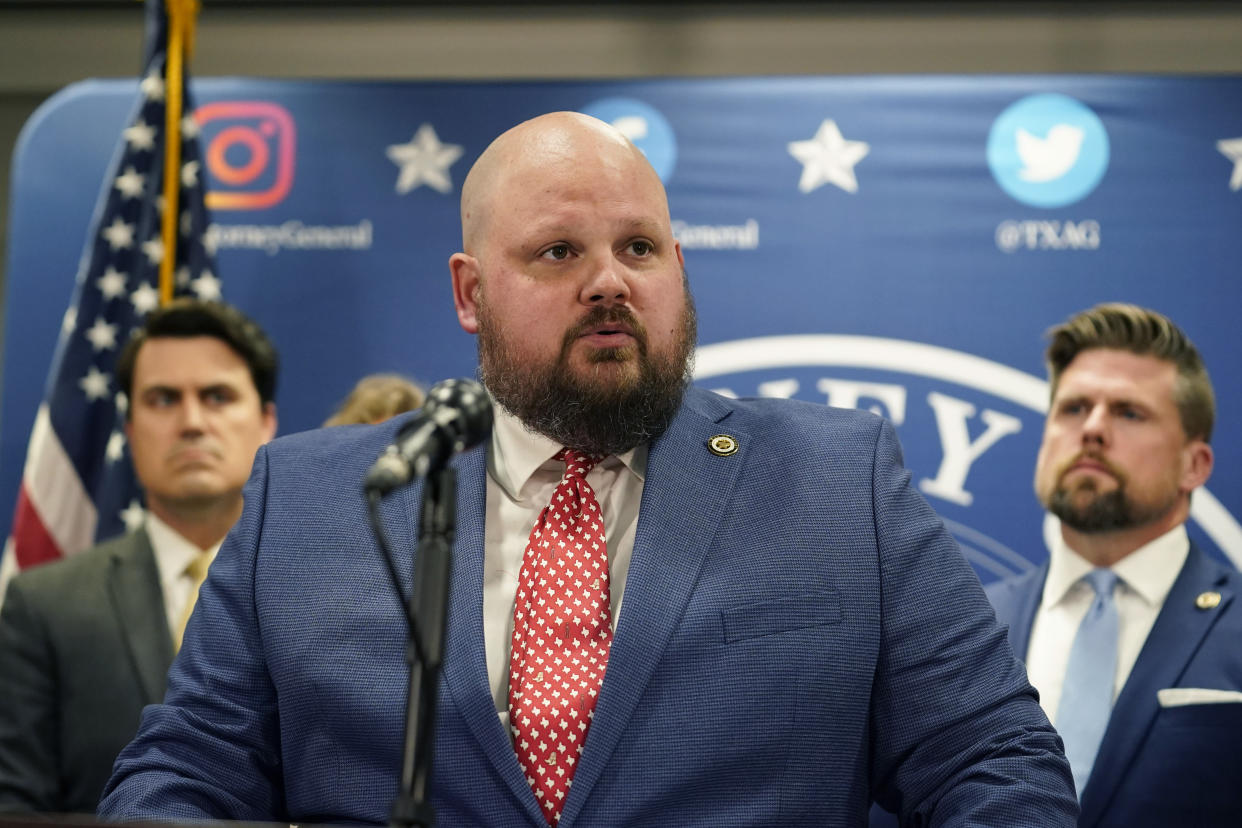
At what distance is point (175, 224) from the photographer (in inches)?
157

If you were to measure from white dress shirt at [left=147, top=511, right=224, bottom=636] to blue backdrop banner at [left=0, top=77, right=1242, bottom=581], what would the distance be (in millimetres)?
498

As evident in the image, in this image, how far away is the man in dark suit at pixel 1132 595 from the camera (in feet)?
9.84

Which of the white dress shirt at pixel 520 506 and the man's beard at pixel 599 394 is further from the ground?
the man's beard at pixel 599 394

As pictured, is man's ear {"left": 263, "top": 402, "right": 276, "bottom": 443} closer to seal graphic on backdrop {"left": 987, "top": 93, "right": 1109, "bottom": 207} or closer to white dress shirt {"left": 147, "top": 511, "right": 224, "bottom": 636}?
white dress shirt {"left": 147, "top": 511, "right": 224, "bottom": 636}

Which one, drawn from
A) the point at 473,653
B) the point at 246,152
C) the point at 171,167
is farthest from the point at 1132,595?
the point at 171,167

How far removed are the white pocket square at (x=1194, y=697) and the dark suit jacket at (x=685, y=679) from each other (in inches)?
56.5

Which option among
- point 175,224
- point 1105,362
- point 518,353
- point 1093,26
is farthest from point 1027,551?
point 175,224

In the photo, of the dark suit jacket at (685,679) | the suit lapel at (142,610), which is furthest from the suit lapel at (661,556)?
the suit lapel at (142,610)

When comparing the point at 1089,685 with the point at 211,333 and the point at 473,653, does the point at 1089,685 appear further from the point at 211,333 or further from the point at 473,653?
the point at 211,333

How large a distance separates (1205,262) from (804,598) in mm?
2469

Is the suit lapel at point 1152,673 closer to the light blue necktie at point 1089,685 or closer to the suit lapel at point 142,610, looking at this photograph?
the light blue necktie at point 1089,685

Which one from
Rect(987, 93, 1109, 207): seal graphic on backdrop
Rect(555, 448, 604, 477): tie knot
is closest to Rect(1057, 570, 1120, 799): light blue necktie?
Rect(987, 93, 1109, 207): seal graphic on backdrop

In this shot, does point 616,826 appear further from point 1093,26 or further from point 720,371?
point 1093,26

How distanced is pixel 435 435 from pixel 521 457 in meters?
0.74
